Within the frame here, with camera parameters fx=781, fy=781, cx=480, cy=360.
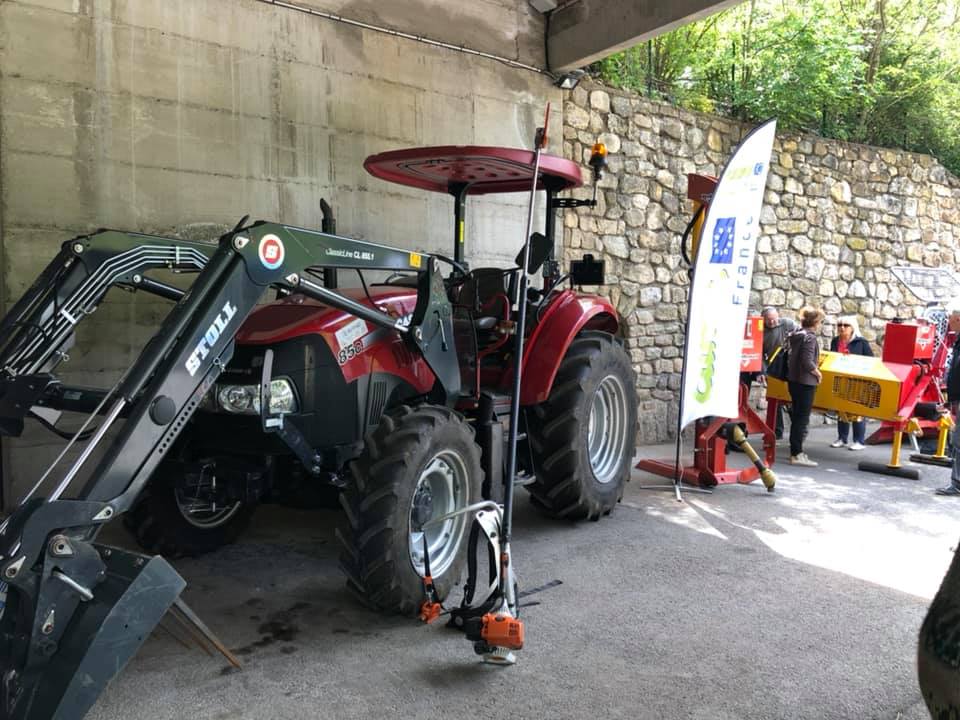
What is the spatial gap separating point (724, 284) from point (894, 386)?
2.35m

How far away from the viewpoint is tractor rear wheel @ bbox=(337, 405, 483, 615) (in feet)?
10.3

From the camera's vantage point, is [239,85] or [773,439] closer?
[239,85]

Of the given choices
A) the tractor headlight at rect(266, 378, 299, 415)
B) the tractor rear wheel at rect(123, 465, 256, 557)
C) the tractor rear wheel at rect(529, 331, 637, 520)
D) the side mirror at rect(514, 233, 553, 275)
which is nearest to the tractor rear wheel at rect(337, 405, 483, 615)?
the tractor headlight at rect(266, 378, 299, 415)

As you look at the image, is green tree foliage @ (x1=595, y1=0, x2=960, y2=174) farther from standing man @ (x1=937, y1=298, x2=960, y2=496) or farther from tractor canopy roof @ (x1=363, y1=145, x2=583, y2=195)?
standing man @ (x1=937, y1=298, x2=960, y2=496)

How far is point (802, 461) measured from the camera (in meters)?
7.21

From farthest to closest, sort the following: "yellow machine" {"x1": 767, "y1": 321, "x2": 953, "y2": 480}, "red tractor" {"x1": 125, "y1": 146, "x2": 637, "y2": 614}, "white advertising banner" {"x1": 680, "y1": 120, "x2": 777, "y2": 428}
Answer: "yellow machine" {"x1": 767, "y1": 321, "x2": 953, "y2": 480} < "white advertising banner" {"x1": 680, "y1": 120, "x2": 777, "y2": 428} < "red tractor" {"x1": 125, "y1": 146, "x2": 637, "y2": 614}

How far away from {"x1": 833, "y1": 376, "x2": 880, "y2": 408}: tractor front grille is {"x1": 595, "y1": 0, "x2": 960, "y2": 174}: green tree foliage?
132 inches

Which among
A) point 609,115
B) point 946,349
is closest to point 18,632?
point 609,115

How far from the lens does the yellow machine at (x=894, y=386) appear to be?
694 centimetres

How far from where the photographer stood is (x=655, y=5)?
6492 millimetres

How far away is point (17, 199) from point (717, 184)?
183 inches

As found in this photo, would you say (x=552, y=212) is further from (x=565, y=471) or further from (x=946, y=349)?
(x=946, y=349)

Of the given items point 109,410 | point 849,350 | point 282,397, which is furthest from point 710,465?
point 109,410

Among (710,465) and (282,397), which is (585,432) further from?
(282,397)
